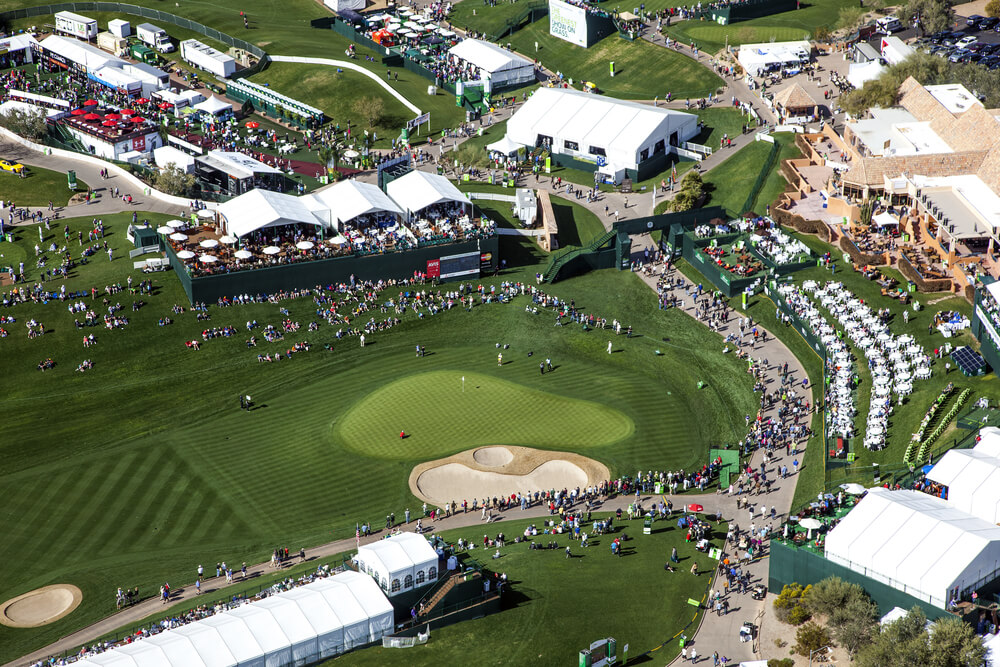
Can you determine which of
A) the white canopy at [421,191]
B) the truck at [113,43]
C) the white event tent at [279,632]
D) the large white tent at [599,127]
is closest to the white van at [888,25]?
the large white tent at [599,127]

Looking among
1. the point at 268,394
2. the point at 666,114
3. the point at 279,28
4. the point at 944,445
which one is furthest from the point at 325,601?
the point at 279,28

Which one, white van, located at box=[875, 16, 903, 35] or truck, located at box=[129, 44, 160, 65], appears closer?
white van, located at box=[875, 16, 903, 35]

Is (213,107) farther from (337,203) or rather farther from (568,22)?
(568,22)

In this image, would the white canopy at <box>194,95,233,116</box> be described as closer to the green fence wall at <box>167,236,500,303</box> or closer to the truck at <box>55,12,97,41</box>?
the truck at <box>55,12,97,41</box>

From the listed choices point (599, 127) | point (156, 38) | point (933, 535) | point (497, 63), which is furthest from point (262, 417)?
point (156, 38)

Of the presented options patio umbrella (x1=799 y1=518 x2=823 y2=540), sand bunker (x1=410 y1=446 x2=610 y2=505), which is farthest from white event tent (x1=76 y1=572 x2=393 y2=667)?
patio umbrella (x1=799 y1=518 x2=823 y2=540)

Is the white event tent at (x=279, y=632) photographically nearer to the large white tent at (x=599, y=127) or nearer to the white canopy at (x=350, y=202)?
the white canopy at (x=350, y=202)
